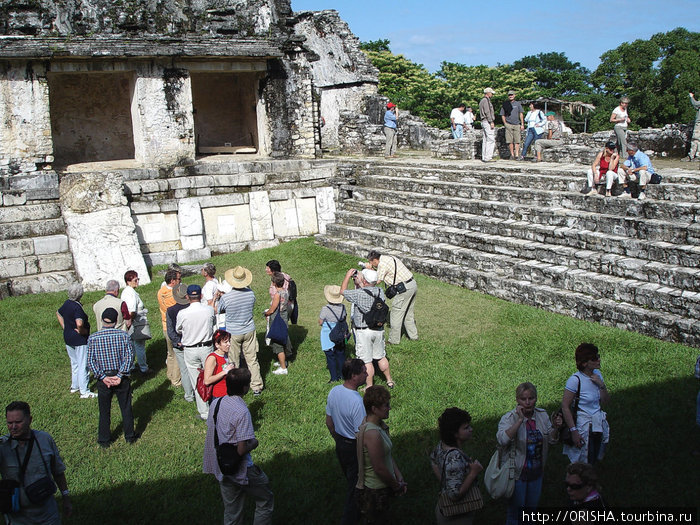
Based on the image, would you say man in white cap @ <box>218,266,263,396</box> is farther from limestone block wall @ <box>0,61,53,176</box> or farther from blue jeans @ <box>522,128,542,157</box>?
blue jeans @ <box>522,128,542,157</box>

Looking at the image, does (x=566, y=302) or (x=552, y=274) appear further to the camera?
(x=552, y=274)

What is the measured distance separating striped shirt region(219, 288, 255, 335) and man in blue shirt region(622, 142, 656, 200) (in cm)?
679

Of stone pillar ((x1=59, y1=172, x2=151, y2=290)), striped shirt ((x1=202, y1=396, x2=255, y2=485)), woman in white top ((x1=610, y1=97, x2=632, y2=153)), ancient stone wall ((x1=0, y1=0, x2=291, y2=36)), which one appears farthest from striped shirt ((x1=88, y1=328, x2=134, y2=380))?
woman in white top ((x1=610, y1=97, x2=632, y2=153))

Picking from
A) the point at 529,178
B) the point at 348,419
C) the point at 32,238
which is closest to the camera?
the point at 348,419

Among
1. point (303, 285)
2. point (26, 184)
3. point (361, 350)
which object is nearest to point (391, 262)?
point (361, 350)

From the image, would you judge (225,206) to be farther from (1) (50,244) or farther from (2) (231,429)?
(2) (231,429)

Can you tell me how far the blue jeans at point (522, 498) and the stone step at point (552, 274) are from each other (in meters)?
4.74

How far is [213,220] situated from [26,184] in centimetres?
387

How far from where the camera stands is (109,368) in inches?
261

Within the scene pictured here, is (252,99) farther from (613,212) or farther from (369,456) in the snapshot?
(369,456)

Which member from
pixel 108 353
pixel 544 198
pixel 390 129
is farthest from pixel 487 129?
pixel 108 353

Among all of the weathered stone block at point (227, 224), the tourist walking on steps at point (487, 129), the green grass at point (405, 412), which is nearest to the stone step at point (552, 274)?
the green grass at point (405, 412)

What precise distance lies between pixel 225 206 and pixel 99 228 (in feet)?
10.1

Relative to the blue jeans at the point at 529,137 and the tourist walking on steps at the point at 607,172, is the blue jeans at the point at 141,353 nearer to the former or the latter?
the tourist walking on steps at the point at 607,172
